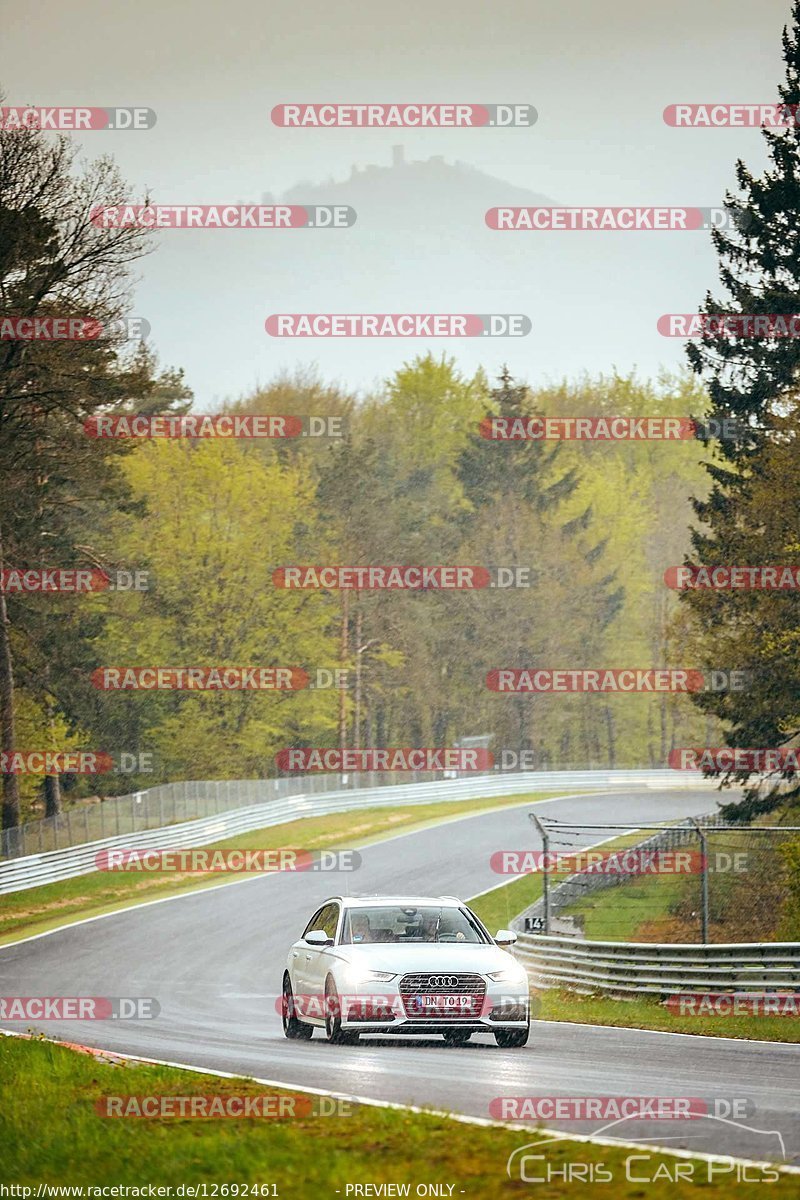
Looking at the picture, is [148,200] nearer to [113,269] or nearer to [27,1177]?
[113,269]

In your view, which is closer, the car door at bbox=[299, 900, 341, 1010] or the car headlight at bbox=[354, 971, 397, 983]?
the car headlight at bbox=[354, 971, 397, 983]

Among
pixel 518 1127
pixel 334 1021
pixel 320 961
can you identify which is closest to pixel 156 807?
pixel 320 961

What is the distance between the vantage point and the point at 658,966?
22719 millimetres

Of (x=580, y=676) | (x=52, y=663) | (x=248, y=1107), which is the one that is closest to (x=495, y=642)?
(x=580, y=676)

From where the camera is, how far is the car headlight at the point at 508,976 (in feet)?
51.1

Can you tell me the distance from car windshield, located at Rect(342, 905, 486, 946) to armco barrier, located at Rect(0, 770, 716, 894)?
26.9 meters

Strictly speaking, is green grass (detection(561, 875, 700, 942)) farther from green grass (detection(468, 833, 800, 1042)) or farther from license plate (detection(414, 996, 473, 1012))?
license plate (detection(414, 996, 473, 1012))

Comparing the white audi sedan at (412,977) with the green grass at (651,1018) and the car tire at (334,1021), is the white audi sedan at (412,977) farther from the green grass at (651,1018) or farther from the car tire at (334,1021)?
the green grass at (651,1018)

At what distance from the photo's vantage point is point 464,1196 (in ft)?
25.5

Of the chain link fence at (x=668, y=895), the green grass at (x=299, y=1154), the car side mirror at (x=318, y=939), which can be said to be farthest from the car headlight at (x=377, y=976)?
the chain link fence at (x=668, y=895)

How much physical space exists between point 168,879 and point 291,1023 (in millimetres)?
29154

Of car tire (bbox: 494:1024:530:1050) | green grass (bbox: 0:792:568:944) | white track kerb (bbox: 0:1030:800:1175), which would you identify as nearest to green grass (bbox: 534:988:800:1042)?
car tire (bbox: 494:1024:530:1050)

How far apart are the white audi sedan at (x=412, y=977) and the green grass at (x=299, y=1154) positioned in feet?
15.6

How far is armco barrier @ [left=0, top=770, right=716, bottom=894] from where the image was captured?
44.1 metres
